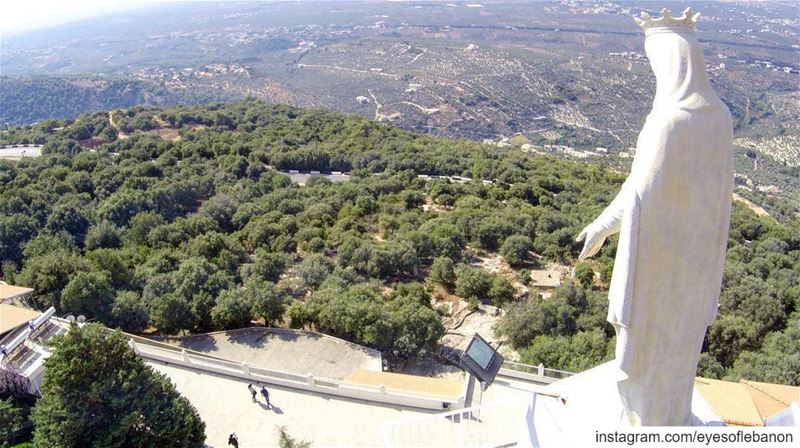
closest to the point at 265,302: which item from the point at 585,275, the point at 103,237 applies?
the point at 103,237

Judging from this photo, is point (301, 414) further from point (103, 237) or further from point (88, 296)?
point (103, 237)

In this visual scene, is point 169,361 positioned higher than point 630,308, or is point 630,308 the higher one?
point 630,308

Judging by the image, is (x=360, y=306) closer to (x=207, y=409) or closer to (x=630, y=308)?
(x=207, y=409)

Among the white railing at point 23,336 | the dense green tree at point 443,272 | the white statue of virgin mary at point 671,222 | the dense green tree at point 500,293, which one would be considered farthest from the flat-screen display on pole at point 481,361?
the dense green tree at point 443,272

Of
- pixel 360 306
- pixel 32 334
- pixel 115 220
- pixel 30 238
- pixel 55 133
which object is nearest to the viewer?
pixel 32 334

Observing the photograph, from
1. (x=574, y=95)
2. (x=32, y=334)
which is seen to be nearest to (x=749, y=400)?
(x=32, y=334)

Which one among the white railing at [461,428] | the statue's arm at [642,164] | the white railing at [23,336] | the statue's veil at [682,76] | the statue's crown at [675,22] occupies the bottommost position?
the white railing at [461,428]

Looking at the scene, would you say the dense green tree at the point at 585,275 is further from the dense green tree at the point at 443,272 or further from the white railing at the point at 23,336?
the white railing at the point at 23,336
